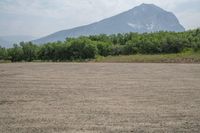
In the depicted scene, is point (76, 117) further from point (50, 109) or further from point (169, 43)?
point (169, 43)

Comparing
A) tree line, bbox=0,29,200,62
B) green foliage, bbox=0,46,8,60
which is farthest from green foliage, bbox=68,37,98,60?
green foliage, bbox=0,46,8,60

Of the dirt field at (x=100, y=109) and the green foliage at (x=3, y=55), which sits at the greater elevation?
the green foliage at (x=3, y=55)

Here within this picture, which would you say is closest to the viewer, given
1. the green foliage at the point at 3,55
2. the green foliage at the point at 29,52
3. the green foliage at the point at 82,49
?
the green foliage at the point at 82,49

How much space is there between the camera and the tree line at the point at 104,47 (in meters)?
64.0

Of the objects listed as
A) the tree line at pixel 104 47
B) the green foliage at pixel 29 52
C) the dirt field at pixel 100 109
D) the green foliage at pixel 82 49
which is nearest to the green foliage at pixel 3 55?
the tree line at pixel 104 47

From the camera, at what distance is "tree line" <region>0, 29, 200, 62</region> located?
210 feet

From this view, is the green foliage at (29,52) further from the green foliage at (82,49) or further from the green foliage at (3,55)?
the green foliage at (82,49)

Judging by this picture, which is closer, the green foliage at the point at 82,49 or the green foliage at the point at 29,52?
the green foliage at the point at 82,49

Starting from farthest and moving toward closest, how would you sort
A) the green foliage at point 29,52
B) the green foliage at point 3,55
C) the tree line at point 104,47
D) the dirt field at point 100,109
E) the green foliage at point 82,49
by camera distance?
1. the green foliage at point 3,55
2. the green foliage at point 29,52
3. the green foliage at point 82,49
4. the tree line at point 104,47
5. the dirt field at point 100,109

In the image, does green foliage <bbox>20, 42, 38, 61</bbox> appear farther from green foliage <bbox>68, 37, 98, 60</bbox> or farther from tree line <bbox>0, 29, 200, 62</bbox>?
green foliage <bbox>68, 37, 98, 60</bbox>

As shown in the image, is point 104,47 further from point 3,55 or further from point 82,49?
point 3,55

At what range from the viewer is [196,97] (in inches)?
646

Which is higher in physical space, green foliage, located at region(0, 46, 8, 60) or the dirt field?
green foliage, located at region(0, 46, 8, 60)

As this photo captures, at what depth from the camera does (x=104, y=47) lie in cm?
7350
